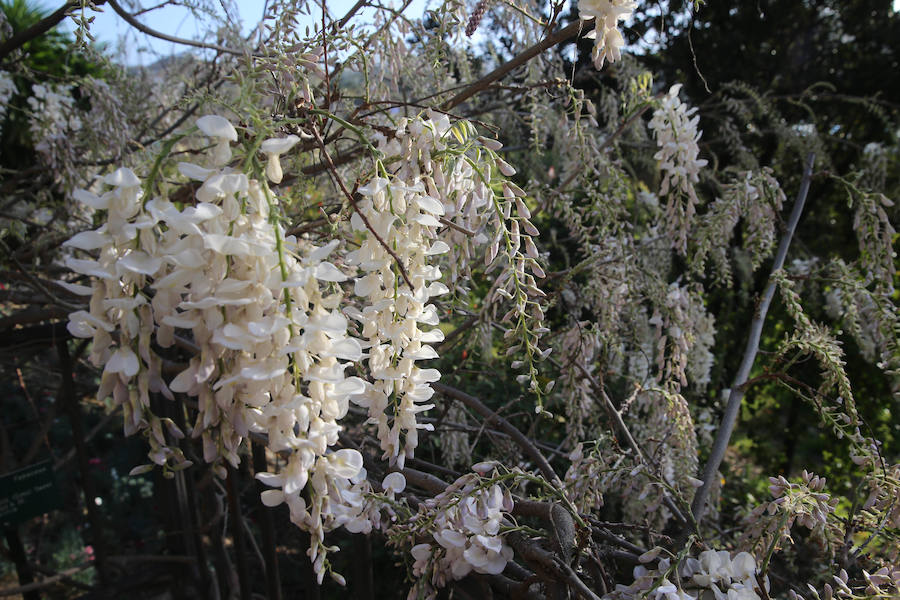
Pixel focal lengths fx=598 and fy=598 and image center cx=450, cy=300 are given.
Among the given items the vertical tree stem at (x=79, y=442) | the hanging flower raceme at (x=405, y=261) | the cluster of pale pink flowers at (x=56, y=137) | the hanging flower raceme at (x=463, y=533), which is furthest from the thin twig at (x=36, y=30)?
the hanging flower raceme at (x=463, y=533)

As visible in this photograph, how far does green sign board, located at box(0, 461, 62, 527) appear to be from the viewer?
1725 mm

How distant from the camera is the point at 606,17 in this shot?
0.88 metres

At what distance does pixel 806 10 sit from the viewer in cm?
386

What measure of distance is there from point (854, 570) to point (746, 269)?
2.01m

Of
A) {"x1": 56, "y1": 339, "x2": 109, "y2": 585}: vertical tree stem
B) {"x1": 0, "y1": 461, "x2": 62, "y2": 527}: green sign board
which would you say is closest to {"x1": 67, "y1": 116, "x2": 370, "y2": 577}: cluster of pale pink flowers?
{"x1": 56, "y1": 339, "x2": 109, "y2": 585}: vertical tree stem

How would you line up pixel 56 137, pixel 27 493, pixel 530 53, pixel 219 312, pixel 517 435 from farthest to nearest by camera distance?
1. pixel 56 137
2. pixel 27 493
3. pixel 517 435
4. pixel 530 53
5. pixel 219 312

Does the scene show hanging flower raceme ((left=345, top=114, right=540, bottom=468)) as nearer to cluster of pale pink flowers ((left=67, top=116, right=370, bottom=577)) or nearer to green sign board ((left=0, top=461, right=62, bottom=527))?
cluster of pale pink flowers ((left=67, top=116, right=370, bottom=577))

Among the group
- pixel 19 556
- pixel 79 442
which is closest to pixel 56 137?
pixel 79 442

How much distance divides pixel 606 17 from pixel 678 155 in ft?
2.33

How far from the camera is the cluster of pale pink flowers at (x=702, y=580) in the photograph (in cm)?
78

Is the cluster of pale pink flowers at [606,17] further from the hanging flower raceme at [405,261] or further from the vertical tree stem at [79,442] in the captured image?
the vertical tree stem at [79,442]

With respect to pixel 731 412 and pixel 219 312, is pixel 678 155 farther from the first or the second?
pixel 219 312

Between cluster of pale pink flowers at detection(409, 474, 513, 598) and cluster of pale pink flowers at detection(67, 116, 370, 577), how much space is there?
29 centimetres

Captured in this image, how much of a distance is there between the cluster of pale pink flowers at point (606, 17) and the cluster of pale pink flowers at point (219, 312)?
0.55m
